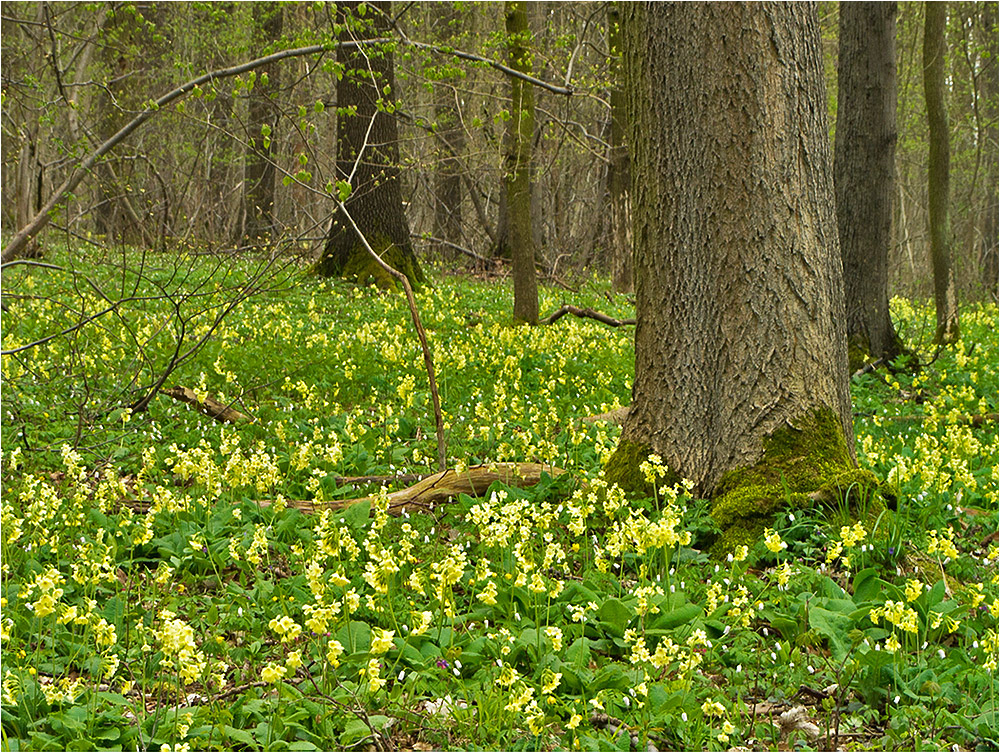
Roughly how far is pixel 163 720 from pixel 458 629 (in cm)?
116

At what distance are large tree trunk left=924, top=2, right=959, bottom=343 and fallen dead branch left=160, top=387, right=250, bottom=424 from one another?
318 inches

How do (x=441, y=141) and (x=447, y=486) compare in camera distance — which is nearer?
(x=447, y=486)

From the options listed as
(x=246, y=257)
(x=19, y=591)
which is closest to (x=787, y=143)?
(x=19, y=591)

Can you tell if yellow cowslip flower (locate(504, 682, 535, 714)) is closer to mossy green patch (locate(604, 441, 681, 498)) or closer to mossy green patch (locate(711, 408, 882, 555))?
mossy green patch (locate(711, 408, 882, 555))

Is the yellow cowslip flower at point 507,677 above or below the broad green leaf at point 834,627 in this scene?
above

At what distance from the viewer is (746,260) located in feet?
14.0

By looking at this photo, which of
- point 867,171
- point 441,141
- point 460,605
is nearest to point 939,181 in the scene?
point 867,171

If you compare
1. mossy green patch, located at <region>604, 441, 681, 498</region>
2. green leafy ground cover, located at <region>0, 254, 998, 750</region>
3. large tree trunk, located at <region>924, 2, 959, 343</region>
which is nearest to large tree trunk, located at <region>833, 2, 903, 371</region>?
large tree trunk, located at <region>924, 2, 959, 343</region>

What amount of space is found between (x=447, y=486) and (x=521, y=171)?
18.8ft

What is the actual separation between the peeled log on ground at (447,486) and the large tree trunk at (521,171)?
16.7ft

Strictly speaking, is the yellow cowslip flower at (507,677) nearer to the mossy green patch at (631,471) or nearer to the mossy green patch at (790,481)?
the mossy green patch at (790,481)

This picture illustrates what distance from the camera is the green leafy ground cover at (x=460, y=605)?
9.21 feet

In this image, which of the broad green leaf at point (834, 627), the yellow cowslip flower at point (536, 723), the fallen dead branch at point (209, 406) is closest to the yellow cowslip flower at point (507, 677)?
the yellow cowslip flower at point (536, 723)

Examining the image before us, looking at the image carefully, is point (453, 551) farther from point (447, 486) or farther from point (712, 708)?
point (447, 486)
